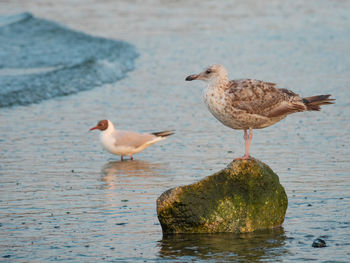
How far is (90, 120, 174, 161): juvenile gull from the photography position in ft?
36.4

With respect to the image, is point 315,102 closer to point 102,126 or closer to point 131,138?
point 131,138

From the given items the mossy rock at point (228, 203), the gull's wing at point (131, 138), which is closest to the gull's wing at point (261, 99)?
the mossy rock at point (228, 203)

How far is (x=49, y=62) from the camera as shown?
71.4 ft

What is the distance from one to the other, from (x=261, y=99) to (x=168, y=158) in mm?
2731

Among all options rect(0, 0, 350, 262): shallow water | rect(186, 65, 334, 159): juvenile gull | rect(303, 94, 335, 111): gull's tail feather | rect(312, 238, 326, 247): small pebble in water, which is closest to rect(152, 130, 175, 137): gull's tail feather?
rect(0, 0, 350, 262): shallow water

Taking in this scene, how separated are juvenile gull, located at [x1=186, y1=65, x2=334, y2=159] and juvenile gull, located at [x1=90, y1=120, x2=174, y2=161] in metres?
3.02

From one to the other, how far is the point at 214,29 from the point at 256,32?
169cm

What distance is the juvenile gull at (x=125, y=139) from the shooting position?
1109 cm

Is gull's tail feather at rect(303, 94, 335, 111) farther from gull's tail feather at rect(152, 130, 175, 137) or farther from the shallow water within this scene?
gull's tail feather at rect(152, 130, 175, 137)

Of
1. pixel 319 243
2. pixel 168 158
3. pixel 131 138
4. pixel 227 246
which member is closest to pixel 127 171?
pixel 168 158

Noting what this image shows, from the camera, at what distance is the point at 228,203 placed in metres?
7.45

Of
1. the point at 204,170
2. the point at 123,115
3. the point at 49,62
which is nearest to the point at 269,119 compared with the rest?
the point at 204,170

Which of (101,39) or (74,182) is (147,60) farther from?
(74,182)

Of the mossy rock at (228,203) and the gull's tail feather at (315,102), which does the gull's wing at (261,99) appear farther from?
the mossy rock at (228,203)
